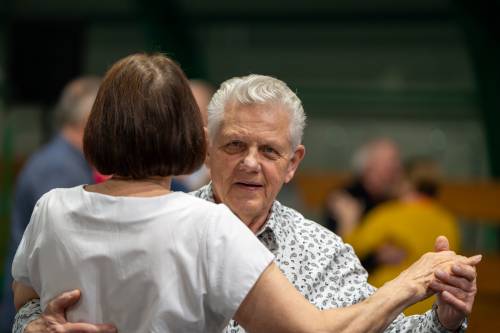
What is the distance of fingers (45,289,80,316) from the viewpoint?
2.63 metres

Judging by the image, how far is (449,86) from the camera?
30.5 ft

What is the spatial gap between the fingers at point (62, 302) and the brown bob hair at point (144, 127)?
0.99 ft

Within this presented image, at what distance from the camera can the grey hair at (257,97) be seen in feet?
10.7

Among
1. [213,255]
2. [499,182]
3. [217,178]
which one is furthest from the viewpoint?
[499,182]

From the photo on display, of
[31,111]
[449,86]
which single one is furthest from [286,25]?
[31,111]

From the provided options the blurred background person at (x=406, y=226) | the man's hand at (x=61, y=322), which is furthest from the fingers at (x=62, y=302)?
the blurred background person at (x=406, y=226)

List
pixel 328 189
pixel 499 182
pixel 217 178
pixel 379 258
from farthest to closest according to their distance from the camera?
1. pixel 328 189
2. pixel 499 182
3. pixel 379 258
4. pixel 217 178

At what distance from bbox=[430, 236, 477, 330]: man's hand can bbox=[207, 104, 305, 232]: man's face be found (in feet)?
2.00

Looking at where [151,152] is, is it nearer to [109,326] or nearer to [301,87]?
[109,326]

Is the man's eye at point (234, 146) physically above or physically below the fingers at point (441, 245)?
above

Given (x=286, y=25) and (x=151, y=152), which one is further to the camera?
(x=286, y=25)

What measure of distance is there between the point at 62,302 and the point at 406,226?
3984 millimetres

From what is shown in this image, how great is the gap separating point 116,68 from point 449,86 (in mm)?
6936

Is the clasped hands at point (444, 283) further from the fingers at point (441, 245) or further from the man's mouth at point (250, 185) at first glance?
the man's mouth at point (250, 185)
